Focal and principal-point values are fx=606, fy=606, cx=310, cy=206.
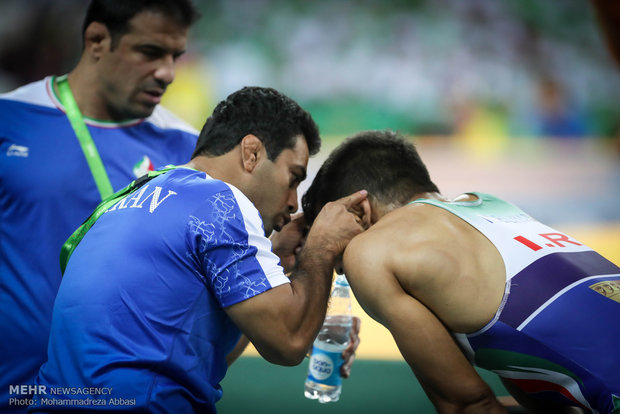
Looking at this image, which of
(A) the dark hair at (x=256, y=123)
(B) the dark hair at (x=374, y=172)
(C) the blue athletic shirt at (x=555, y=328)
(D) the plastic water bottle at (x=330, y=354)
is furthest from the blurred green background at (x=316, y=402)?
(A) the dark hair at (x=256, y=123)

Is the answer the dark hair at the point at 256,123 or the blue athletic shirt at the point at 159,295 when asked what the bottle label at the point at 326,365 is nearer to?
the blue athletic shirt at the point at 159,295

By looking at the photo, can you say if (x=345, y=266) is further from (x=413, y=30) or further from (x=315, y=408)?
(x=413, y=30)

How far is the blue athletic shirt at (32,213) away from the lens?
2.71 m

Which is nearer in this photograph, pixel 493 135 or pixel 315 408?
pixel 315 408

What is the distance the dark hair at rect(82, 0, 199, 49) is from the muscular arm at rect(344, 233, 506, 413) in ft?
5.96

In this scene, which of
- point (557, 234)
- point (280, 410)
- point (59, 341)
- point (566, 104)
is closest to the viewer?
point (59, 341)

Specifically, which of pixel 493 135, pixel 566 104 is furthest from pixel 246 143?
pixel 566 104

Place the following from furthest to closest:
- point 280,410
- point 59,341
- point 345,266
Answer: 1. point 280,410
2. point 345,266
3. point 59,341

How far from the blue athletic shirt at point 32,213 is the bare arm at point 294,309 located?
1319 mm

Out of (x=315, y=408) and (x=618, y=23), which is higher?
(x=618, y=23)

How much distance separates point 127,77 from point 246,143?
3.74ft

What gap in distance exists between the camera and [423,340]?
1830 millimetres

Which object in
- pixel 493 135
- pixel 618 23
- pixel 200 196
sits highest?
pixel 618 23

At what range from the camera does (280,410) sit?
332 cm
